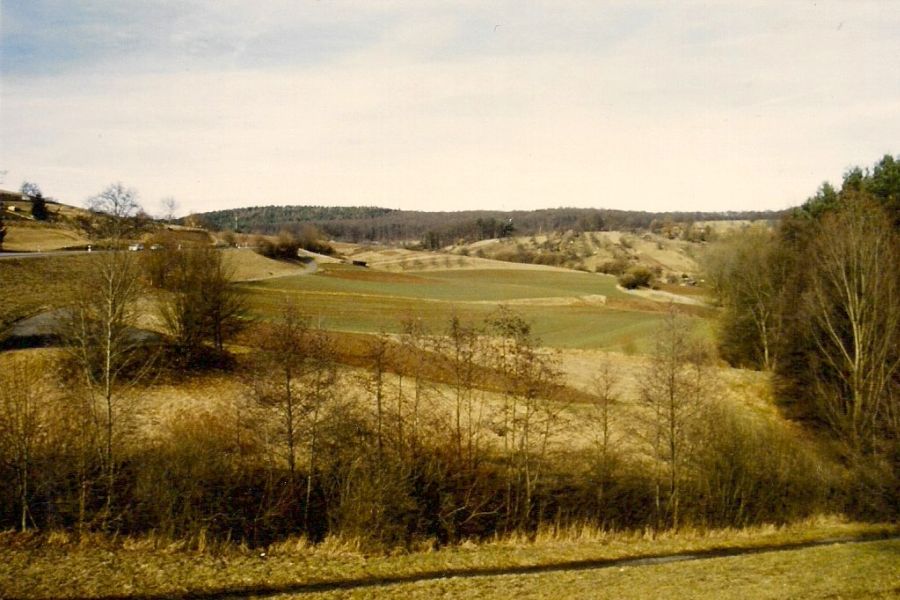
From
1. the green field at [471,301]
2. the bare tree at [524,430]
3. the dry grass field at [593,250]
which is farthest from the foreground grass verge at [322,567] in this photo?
the dry grass field at [593,250]

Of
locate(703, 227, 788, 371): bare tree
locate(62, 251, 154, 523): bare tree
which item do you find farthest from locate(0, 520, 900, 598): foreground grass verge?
locate(703, 227, 788, 371): bare tree

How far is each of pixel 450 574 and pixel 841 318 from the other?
100 feet

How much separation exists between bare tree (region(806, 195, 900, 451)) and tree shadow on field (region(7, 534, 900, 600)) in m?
11.3

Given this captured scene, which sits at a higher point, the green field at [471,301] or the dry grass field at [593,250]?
the dry grass field at [593,250]

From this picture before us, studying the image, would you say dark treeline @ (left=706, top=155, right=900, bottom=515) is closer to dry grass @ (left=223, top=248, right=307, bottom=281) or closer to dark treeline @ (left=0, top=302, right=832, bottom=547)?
dark treeline @ (left=0, top=302, right=832, bottom=547)

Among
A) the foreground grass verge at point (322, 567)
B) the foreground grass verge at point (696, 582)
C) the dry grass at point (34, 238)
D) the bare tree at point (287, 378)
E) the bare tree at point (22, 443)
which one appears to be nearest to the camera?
the foreground grass verge at point (322, 567)

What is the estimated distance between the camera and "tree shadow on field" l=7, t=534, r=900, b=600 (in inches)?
531

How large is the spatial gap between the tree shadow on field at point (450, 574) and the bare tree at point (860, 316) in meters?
11.3

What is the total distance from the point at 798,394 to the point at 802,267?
9015mm

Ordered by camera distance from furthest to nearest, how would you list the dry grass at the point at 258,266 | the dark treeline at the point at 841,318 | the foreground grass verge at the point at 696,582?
the dry grass at the point at 258,266 < the dark treeline at the point at 841,318 < the foreground grass verge at the point at 696,582

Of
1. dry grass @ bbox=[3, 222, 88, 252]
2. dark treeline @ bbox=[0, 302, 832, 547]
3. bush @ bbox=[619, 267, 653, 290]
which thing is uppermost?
dry grass @ bbox=[3, 222, 88, 252]

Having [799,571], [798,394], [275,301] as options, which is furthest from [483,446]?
[275,301]

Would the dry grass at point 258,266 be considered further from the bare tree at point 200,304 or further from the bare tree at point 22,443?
the bare tree at point 22,443

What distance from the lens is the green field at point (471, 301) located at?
52906 mm
